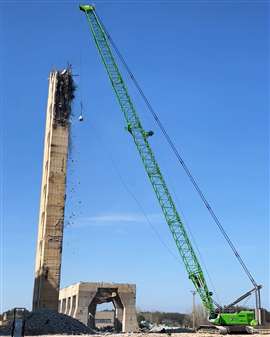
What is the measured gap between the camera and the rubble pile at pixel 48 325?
1540 inches

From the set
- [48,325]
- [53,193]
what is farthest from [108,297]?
[48,325]

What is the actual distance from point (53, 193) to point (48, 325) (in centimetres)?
1345

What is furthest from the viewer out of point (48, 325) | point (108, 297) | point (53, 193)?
point (108, 297)

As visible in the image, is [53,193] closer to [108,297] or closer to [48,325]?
[48,325]

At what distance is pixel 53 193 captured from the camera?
4959 cm

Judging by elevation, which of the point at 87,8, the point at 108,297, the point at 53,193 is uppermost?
the point at 87,8

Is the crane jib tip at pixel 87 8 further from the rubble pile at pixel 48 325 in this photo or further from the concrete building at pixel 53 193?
the rubble pile at pixel 48 325

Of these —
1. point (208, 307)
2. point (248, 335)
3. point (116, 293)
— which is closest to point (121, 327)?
point (116, 293)

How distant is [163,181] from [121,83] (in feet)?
37.3

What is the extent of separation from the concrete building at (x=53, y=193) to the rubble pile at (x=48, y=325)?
3679 millimetres

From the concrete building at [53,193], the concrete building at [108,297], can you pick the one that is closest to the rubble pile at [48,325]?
the concrete building at [53,193]

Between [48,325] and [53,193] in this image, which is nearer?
[48,325]

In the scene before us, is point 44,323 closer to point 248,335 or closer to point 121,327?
point 248,335

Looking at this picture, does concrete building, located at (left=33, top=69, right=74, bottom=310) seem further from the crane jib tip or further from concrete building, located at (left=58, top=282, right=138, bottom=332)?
concrete building, located at (left=58, top=282, right=138, bottom=332)
